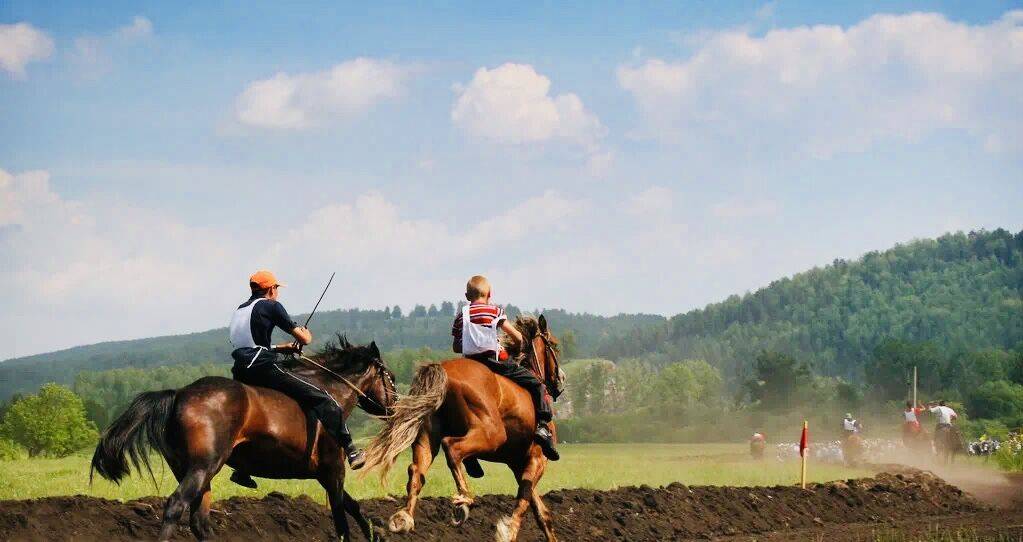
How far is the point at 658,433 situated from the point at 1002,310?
383ft

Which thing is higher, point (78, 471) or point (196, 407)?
point (196, 407)

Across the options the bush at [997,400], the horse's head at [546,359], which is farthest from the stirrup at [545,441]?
the bush at [997,400]

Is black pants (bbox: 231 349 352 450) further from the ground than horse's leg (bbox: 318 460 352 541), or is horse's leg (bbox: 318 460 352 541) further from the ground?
black pants (bbox: 231 349 352 450)

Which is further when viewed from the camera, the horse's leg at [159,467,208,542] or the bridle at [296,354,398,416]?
the bridle at [296,354,398,416]

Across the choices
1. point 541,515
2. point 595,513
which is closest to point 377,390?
point 541,515

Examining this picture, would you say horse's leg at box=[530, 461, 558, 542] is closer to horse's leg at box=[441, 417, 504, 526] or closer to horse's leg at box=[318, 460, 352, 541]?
horse's leg at box=[441, 417, 504, 526]

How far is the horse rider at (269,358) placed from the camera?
11.2 metres

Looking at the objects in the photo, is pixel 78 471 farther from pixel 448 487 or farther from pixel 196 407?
pixel 196 407

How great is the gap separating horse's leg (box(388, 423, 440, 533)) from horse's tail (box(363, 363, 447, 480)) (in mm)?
101

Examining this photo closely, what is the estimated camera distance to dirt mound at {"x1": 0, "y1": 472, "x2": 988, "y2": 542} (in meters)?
12.8

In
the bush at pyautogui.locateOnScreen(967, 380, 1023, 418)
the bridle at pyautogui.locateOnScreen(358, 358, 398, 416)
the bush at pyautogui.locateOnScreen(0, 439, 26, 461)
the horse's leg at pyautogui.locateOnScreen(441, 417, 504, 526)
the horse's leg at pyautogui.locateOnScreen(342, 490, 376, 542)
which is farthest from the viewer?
the bush at pyautogui.locateOnScreen(967, 380, 1023, 418)

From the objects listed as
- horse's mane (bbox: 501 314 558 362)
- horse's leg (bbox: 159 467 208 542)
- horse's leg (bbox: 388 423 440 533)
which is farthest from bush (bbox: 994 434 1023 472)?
horse's leg (bbox: 159 467 208 542)

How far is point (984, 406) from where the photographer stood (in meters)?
76.2

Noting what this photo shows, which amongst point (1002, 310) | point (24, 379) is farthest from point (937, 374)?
point (24, 379)
